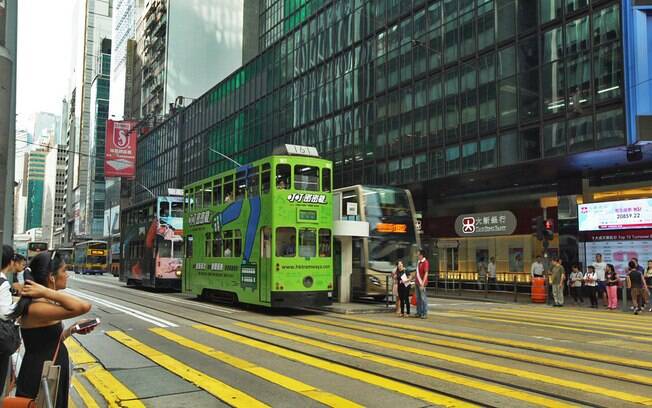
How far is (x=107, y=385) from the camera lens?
7145 millimetres

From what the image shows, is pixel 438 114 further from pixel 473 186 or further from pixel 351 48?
pixel 351 48

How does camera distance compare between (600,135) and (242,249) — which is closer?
(242,249)

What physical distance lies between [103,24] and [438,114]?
13031 cm

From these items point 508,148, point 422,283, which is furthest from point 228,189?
point 508,148

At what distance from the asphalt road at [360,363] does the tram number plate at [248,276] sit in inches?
66.9

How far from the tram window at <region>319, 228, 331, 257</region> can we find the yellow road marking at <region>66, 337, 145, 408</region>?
309 inches

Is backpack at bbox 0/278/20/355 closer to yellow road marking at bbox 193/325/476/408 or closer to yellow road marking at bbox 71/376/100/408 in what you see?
yellow road marking at bbox 71/376/100/408

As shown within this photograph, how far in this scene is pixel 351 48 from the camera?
37.1 meters

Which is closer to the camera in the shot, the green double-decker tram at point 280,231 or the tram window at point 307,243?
the green double-decker tram at point 280,231

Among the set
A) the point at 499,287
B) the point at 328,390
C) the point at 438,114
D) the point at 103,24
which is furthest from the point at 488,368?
the point at 103,24

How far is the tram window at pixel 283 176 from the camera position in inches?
611

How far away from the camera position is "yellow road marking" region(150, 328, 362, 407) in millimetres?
6297

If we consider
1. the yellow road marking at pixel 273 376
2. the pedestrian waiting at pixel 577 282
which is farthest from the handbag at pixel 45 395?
the pedestrian waiting at pixel 577 282

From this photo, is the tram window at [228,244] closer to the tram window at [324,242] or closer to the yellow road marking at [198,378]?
the tram window at [324,242]
